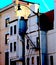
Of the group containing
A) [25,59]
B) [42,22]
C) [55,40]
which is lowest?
[25,59]

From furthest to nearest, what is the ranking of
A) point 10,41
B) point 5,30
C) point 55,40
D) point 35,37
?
point 5,30
point 10,41
point 35,37
point 55,40

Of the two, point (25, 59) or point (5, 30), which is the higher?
point (5, 30)

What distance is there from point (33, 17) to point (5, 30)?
11.6 meters

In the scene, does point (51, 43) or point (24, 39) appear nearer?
point (51, 43)

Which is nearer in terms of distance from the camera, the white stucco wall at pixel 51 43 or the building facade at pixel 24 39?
the white stucco wall at pixel 51 43

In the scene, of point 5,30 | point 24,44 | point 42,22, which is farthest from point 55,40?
point 5,30

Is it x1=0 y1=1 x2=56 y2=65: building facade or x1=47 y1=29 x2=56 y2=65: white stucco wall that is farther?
x1=0 y1=1 x2=56 y2=65: building facade

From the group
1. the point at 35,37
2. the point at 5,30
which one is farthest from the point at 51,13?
the point at 5,30

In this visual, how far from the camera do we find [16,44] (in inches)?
1875

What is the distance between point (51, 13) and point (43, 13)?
1.83 m

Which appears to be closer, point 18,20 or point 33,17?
point 33,17

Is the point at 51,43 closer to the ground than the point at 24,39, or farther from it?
closer to the ground

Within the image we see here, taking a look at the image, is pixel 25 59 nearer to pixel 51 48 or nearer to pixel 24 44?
pixel 24 44

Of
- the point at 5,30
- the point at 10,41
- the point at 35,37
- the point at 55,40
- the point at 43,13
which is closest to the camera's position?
the point at 55,40
